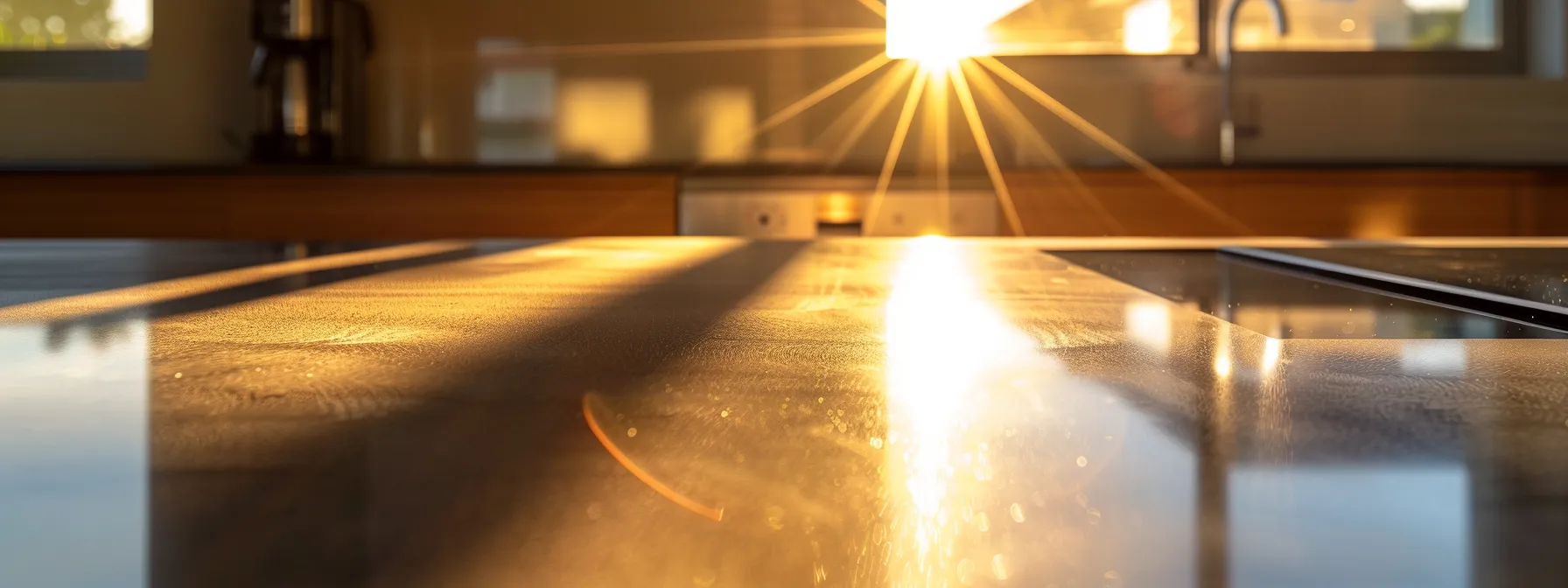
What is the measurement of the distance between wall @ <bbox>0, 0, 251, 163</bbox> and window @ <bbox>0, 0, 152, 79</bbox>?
100 mm

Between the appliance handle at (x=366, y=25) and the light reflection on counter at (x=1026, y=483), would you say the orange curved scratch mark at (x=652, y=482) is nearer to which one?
A: the light reflection on counter at (x=1026, y=483)

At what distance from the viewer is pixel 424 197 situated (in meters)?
2.39

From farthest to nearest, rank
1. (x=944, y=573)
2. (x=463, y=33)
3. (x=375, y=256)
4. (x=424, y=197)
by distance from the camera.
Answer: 1. (x=463, y=33)
2. (x=424, y=197)
3. (x=375, y=256)
4. (x=944, y=573)

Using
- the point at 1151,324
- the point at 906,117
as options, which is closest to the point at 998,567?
the point at 1151,324

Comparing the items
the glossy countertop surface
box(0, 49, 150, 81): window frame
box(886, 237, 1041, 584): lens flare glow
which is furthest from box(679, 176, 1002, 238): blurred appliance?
the glossy countertop surface

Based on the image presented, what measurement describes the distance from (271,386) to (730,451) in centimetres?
10

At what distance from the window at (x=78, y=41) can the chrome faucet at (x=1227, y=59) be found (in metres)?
2.90

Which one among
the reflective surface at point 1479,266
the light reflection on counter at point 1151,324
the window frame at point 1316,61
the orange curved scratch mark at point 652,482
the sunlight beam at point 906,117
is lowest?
the orange curved scratch mark at point 652,482

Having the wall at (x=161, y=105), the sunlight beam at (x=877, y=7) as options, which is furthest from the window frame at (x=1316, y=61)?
the wall at (x=161, y=105)

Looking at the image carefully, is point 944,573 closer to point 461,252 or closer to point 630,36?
point 461,252

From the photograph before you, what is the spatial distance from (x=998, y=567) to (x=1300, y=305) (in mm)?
328

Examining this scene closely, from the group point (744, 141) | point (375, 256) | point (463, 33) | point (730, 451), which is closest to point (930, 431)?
point (730, 451)

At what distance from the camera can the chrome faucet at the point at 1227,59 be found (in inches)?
102

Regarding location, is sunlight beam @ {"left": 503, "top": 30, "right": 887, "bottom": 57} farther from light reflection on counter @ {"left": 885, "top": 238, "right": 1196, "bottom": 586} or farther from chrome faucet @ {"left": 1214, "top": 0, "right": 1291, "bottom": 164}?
light reflection on counter @ {"left": 885, "top": 238, "right": 1196, "bottom": 586}
